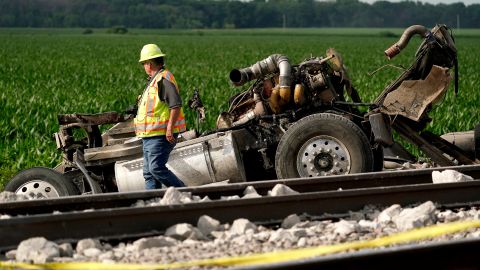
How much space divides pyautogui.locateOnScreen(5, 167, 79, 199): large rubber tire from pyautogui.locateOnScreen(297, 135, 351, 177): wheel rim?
215 centimetres

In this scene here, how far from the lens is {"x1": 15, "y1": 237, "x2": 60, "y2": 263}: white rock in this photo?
6.30 m

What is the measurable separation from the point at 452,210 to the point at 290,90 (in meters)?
2.53

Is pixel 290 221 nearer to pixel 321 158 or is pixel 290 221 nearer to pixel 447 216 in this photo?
pixel 447 216

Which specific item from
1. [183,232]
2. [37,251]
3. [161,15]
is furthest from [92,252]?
[161,15]

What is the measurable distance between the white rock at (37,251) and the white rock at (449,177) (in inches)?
141

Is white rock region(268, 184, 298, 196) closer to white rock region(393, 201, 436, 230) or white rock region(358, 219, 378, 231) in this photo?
white rock region(358, 219, 378, 231)

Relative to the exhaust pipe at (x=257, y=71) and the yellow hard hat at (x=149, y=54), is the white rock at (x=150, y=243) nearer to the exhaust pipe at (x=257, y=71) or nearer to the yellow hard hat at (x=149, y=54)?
the yellow hard hat at (x=149, y=54)

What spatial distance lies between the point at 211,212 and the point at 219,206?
7 cm

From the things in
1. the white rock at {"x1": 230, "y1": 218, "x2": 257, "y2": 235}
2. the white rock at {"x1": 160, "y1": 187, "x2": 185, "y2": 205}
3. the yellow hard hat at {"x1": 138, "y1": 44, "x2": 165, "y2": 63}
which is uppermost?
the yellow hard hat at {"x1": 138, "y1": 44, "x2": 165, "y2": 63}

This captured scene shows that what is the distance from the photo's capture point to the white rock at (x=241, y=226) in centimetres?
704

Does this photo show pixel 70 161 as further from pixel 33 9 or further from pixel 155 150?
pixel 33 9

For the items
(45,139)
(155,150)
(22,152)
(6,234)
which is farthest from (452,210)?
(45,139)

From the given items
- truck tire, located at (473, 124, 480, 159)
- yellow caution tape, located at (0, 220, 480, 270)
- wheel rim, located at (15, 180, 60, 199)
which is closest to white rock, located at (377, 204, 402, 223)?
yellow caution tape, located at (0, 220, 480, 270)

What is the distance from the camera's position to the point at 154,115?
936 centimetres
